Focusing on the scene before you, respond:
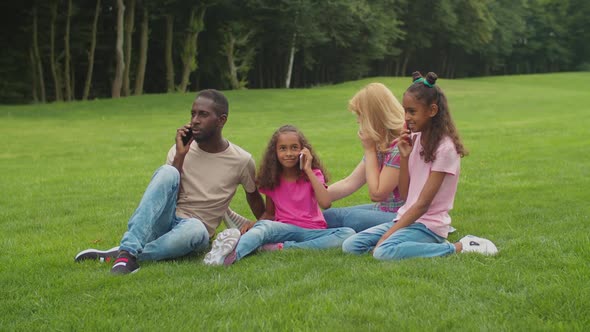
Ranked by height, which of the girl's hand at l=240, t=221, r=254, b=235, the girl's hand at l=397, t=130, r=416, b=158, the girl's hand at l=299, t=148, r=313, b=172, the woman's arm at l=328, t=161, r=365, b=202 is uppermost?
the girl's hand at l=397, t=130, r=416, b=158

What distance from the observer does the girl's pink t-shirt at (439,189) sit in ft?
16.3

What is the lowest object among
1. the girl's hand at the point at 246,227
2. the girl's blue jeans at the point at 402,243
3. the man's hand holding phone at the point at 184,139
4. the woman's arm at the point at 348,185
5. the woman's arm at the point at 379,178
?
the girl's hand at the point at 246,227

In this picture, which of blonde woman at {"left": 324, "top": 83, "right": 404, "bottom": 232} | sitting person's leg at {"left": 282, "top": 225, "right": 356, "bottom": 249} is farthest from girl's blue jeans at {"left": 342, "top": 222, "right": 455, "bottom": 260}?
blonde woman at {"left": 324, "top": 83, "right": 404, "bottom": 232}

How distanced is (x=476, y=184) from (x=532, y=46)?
245 ft

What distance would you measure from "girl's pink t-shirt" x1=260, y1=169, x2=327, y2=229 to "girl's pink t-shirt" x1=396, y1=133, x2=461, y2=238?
0.84 m

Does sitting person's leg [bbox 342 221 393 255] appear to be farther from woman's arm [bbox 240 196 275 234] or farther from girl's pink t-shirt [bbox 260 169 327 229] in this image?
woman's arm [bbox 240 196 275 234]

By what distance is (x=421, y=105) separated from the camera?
4.92 metres

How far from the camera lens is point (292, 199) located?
568 cm

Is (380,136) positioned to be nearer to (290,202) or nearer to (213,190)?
(290,202)

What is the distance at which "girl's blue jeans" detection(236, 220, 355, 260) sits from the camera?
203 inches

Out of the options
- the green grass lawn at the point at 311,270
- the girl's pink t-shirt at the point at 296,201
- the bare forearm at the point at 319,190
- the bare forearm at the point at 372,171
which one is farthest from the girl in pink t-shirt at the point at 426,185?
the girl's pink t-shirt at the point at 296,201

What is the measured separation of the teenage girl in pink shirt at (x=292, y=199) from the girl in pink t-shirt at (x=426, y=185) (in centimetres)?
47

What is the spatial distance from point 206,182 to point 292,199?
2.56ft

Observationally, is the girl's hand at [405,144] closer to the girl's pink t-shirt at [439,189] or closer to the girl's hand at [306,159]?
the girl's pink t-shirt at [439,189]
